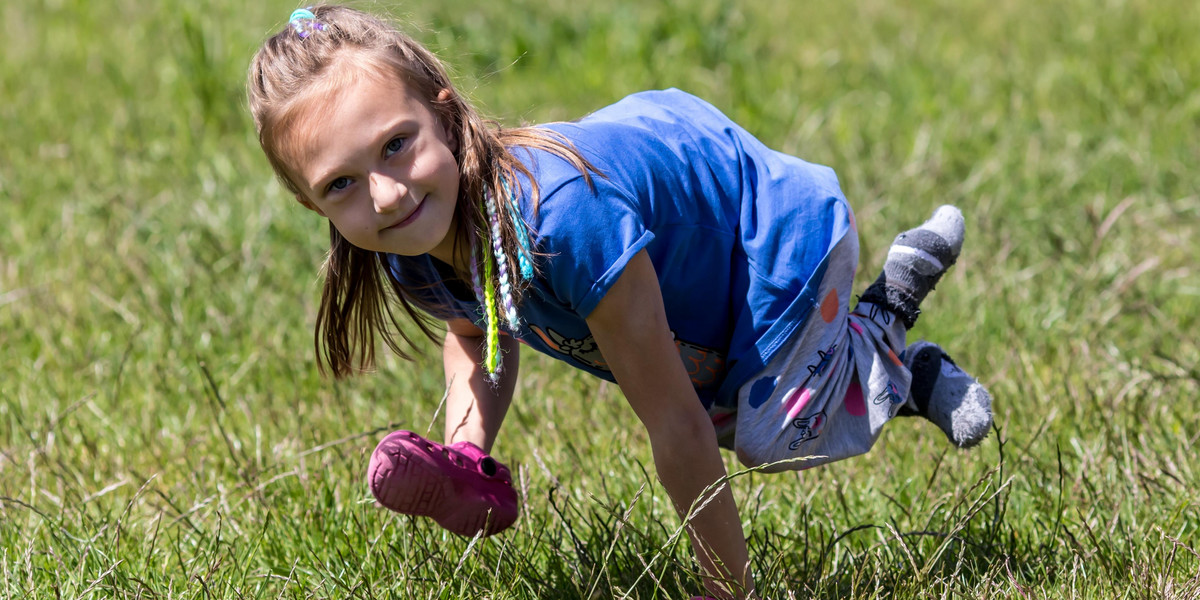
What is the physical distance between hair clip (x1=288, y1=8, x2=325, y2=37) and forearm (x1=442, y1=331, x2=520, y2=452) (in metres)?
0.78

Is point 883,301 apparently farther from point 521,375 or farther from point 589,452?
point 521,375

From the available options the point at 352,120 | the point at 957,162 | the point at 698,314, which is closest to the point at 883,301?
the point at 698,314

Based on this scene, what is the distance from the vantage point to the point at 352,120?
6.73 ft

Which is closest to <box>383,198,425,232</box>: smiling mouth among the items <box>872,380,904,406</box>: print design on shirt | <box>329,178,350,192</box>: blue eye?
<box>329,178,350,192</box>: blue eye

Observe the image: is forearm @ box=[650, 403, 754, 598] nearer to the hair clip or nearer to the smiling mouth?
the smiling mouth

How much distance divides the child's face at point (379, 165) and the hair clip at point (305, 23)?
16 centimetres

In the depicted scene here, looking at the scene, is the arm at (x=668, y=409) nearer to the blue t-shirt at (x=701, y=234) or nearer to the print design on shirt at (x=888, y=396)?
the blue t-shirt at (x=701, y=234)

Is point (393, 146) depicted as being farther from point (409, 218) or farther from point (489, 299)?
point (489, 299)

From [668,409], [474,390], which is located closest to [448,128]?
[668,409]

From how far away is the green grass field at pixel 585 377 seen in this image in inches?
99.7

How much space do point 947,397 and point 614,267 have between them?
83 cm

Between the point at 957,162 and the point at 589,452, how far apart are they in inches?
92.7

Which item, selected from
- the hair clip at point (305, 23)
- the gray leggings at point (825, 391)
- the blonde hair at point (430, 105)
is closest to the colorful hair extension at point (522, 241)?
the blonde hair at point (430, 105)

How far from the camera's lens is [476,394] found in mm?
2719
